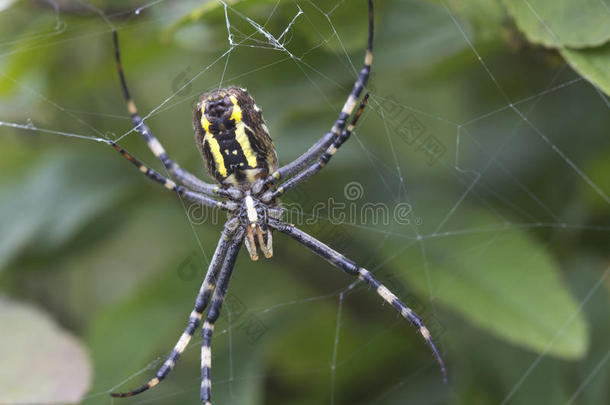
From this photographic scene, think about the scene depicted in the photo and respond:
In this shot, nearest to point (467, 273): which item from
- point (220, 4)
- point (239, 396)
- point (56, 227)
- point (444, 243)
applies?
point (444, 243)

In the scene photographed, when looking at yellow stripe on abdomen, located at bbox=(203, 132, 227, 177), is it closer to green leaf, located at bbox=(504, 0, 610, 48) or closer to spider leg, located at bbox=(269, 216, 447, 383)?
spider leg, located at bbox=(269, 216, 447, 383)

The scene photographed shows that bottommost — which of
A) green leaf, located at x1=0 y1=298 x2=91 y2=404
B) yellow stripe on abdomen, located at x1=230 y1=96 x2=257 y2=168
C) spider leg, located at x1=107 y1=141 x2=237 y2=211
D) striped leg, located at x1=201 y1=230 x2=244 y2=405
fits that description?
striped leg, located at x1=201 y1=230 x2=244 y2=405

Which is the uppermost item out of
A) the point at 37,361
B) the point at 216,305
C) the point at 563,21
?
the point at 563,21

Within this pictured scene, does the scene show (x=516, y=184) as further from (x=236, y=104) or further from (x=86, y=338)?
(x=86, y=338)

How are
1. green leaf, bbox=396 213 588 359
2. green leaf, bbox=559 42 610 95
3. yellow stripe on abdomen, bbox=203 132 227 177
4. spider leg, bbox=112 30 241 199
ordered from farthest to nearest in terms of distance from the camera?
spider leg, bbox=112 30 241 199
yellow stripe on abdomen, bbox=203 132 227 177
green leaf, bbox=396 213 588 359
green leaf, bbox=559 42 610 95

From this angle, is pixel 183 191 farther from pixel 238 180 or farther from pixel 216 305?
pixel 216 305

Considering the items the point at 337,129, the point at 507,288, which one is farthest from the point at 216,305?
the point at 507,288

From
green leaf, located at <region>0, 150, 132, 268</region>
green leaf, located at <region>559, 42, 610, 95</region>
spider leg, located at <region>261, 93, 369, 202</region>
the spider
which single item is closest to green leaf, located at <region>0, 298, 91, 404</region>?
the spider
